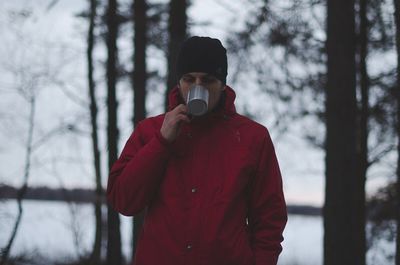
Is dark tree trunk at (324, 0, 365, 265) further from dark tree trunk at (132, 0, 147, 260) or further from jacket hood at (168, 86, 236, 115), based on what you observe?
dark tree trunk at (132, 0, 147, 260)

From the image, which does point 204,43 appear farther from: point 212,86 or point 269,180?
point 269,180

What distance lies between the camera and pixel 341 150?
6.59 metres

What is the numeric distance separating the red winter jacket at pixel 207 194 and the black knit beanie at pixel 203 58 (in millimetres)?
144

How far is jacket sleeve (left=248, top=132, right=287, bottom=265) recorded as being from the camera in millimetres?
2127

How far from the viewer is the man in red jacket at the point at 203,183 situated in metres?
2.05

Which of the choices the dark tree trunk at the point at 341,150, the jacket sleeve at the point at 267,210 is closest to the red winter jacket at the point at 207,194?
the jacket sleeve at the point at 267,210

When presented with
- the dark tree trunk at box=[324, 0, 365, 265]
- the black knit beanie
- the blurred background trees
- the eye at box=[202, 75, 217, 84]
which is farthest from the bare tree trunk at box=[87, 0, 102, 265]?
the eye at box=[202, 75, 217, 84]

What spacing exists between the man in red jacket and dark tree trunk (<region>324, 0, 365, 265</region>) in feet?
15.0

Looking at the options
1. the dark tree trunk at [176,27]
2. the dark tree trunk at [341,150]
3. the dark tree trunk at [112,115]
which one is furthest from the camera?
the dark tree trunk at [112,115]

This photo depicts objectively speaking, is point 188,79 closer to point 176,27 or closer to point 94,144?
point 176,27

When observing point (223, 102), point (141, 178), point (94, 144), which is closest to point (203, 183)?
point (141, 178)

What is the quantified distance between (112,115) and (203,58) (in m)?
7.34

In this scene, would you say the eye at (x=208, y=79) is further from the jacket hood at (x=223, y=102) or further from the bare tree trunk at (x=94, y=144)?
the bare tree trunk at (x=94, y=144)

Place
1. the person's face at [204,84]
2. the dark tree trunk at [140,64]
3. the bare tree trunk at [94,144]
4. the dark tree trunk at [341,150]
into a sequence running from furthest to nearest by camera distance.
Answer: the bare tree trunk at [94,144], the dark tree trunk at [140,64], the dark tree trunk at [341,150], the person's face at [204,84]
